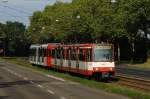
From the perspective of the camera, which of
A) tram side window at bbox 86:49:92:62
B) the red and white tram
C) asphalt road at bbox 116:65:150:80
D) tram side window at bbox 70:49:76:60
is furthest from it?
asphalt road at bbox 116:65:150:80

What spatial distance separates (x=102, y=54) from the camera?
132ft

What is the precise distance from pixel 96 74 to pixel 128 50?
6277cm

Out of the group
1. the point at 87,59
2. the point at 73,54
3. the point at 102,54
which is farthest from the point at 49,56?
the point at 102,54

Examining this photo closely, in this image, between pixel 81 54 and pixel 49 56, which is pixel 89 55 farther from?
pixel 49 56

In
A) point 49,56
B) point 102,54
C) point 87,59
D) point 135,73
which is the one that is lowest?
point 135,73

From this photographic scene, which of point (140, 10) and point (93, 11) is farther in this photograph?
point (93, 11)

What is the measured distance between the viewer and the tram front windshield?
4019 centimetres

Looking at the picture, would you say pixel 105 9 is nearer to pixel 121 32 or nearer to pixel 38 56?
pixel 121 32

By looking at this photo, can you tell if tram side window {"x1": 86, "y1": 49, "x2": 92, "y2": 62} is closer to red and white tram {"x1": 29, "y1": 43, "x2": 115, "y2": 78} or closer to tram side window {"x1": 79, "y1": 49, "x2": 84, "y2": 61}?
red and white tram {"x1": 29, "y1": 43, "x2": 115, "y2": 78}

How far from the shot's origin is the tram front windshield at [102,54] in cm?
4019

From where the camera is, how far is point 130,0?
250 feet

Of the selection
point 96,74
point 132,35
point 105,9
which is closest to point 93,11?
point 105,9

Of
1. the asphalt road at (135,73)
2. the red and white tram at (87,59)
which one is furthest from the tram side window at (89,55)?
the asphalt road at (135,73)

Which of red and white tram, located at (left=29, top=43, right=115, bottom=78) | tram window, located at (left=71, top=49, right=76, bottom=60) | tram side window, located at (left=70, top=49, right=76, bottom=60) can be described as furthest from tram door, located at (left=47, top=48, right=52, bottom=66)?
tram window, located at (left=71, top=49, right=76, bottom=60)
